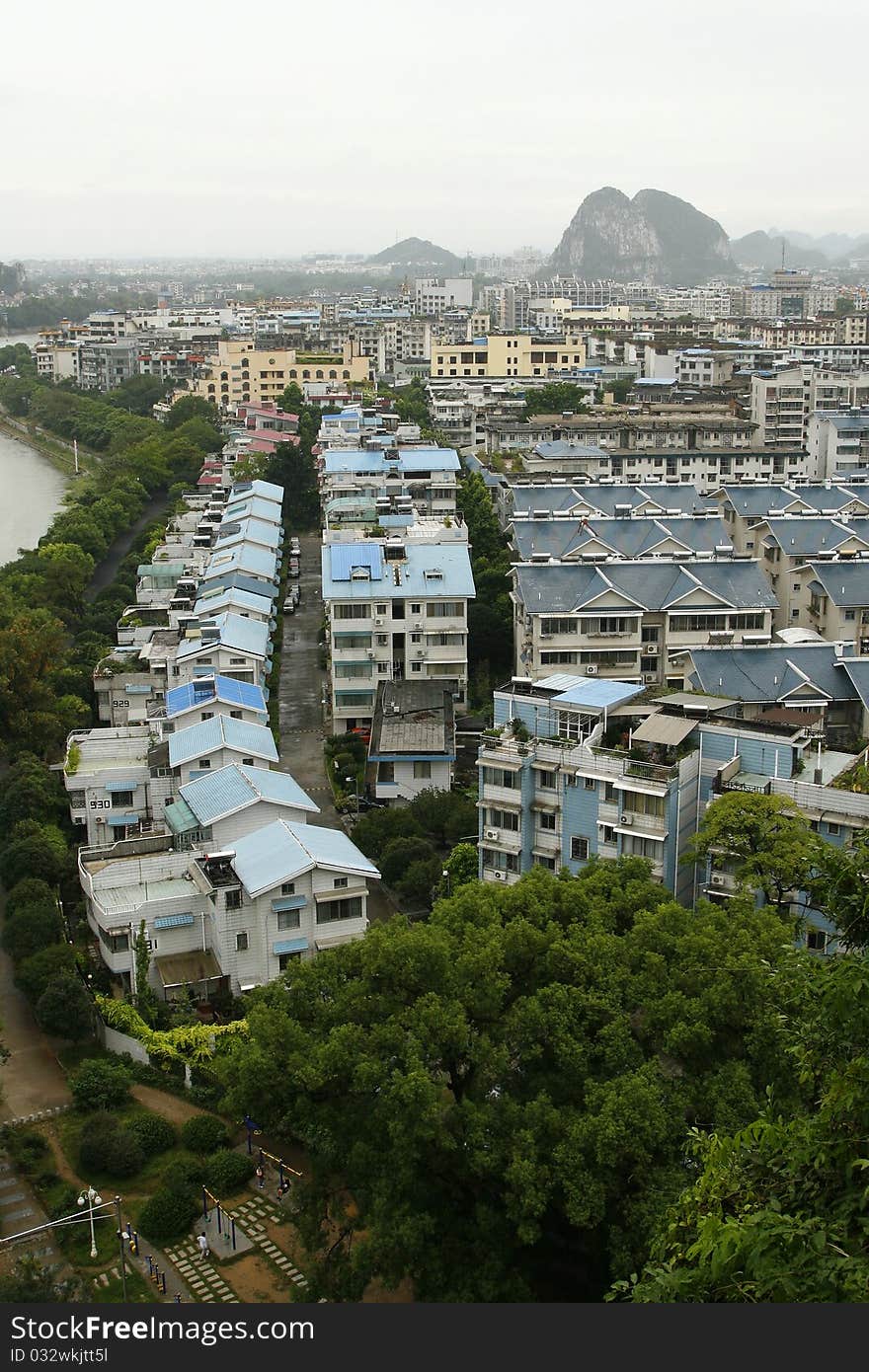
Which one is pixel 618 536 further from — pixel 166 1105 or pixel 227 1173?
pixel 227 1173

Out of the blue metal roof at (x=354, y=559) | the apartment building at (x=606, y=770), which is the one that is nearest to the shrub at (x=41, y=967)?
the apartment building at (x=606, y=770)

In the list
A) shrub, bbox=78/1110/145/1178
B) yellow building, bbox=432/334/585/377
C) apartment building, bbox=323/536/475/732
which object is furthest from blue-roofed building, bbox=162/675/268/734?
yellow building, bbox=432/334/585/377

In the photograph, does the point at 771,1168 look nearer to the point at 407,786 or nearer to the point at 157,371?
the point at 407,786

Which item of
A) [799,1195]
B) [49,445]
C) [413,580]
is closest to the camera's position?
[799,1195]

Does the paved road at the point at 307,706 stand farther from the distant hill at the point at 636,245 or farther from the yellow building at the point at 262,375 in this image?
the distant hill at the point at 636,245

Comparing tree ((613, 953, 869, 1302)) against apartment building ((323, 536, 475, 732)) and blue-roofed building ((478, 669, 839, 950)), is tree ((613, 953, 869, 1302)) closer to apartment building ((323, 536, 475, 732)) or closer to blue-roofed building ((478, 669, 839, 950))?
blue-roofed building ((478, 669, 839, 950))

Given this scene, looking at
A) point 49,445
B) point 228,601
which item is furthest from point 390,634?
point 49,445
